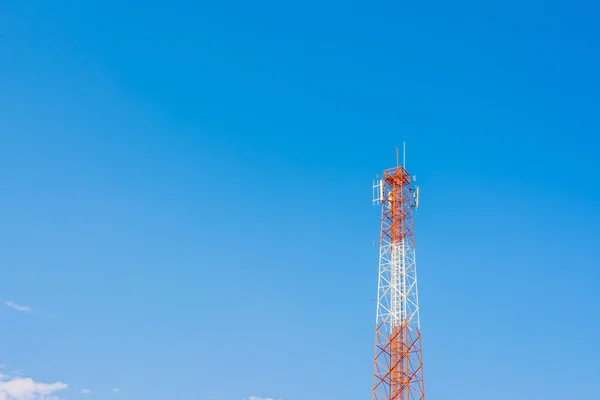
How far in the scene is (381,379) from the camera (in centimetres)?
5434

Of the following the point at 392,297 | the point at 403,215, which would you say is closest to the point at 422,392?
the point at 392,297

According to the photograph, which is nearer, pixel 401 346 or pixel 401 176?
pixel 401 346

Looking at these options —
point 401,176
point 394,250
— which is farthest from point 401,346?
point 401,176

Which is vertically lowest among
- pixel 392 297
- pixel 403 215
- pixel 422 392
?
pixel 422 392

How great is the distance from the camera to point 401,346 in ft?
180

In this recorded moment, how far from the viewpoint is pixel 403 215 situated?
193ft

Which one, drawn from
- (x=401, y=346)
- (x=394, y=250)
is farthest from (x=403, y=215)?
(x=401, y=346)

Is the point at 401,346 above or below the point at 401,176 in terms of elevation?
below

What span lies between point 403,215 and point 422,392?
12.6 meters

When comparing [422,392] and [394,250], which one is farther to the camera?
[394,250]

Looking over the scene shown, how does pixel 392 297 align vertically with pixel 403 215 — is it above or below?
below

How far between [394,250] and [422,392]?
10.2m

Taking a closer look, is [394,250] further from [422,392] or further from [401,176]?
[422,392]

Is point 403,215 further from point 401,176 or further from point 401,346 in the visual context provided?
point 401,346
